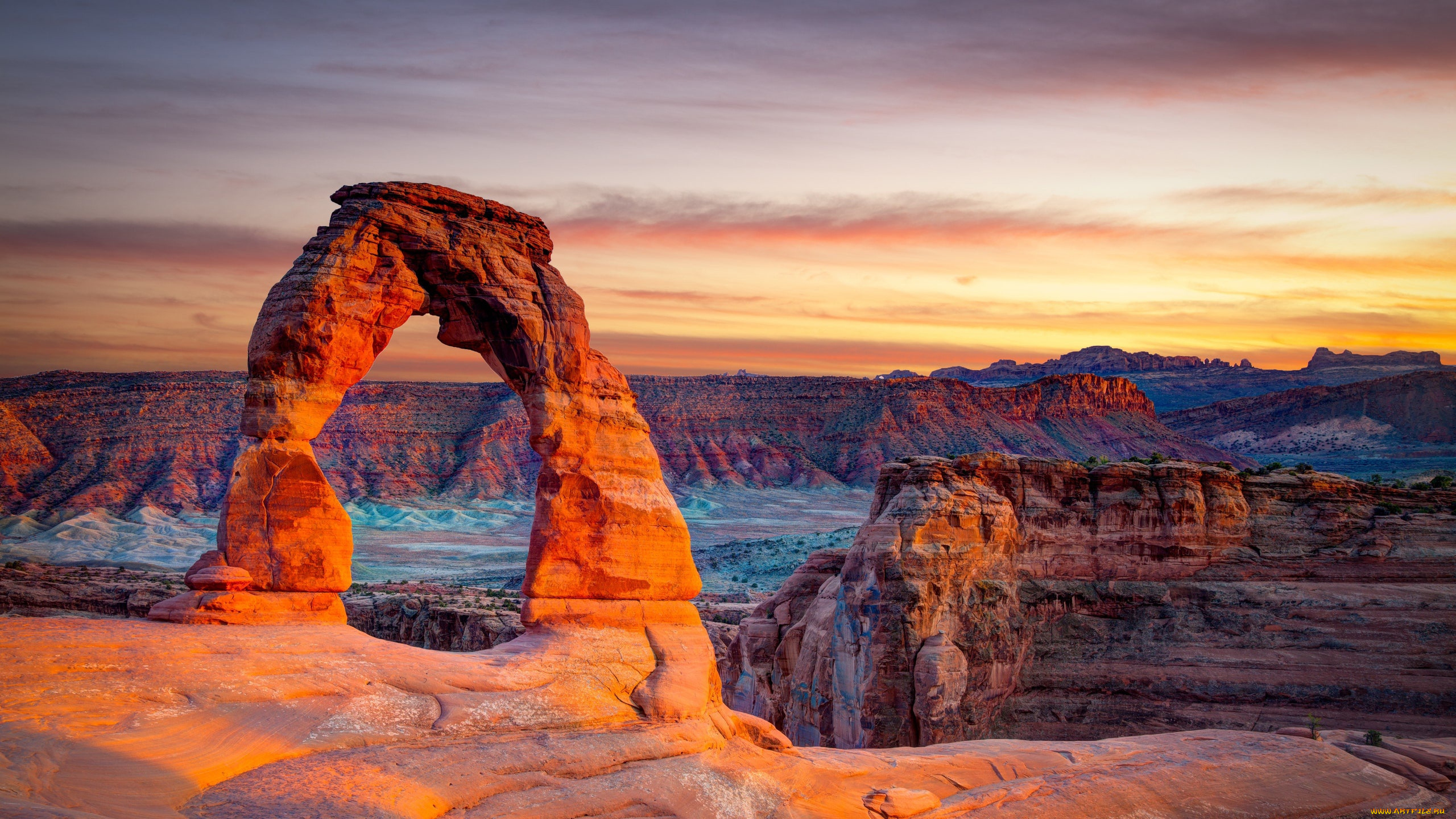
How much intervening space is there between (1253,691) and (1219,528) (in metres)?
4.60

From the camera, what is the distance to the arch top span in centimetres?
1600

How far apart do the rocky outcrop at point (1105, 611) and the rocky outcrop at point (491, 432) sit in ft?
237

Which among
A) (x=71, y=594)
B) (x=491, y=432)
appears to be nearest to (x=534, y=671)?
(x=71, y=594)

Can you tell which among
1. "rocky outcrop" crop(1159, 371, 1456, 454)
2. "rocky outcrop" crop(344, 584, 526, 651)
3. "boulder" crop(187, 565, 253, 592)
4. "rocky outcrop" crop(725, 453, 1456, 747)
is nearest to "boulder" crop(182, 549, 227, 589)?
"boulder" crop(187, 565, 253, 592)

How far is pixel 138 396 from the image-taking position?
350 feet

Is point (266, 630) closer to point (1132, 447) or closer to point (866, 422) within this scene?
point (866, 422)

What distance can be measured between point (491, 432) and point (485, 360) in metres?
104

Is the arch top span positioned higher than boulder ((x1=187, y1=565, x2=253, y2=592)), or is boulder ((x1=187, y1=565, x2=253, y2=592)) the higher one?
the arch top span

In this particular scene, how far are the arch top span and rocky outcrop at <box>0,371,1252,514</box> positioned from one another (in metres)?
76.8

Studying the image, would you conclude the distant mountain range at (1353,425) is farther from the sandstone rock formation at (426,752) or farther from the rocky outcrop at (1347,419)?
the sandstone rock formation at (426,752)

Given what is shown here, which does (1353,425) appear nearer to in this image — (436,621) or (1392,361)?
(1392,361)

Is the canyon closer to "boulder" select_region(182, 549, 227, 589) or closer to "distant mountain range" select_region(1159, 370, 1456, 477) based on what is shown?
"boulder" select_region(182, 549, 227, 589)

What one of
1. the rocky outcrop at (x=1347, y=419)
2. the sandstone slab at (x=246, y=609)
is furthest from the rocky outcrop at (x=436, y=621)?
the rocky outcrop at (x=1347, y=419)

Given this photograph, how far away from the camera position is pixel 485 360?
1830 cm
